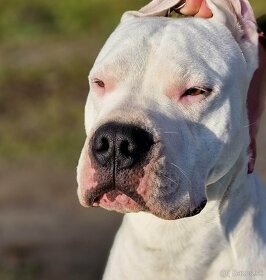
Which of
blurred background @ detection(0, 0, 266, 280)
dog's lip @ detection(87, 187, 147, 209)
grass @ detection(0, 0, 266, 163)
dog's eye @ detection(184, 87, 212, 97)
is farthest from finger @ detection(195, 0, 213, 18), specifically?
grass @ detection(0, 0, 266, 163)

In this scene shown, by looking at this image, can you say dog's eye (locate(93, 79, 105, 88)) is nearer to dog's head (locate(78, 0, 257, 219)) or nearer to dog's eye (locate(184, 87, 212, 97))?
dog's head (locate(78, 0, 257, 219))

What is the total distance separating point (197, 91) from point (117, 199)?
547mm

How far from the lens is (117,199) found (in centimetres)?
423

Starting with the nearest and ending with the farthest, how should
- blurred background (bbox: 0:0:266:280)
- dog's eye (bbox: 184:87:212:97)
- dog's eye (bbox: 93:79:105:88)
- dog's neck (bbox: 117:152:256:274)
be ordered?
1. dog's eye (bbox: 184:87:212:97)
2. dog's eye (bbox: 93:79:105:88)
3. dog's neck (bbox: 117:152:256:274)
4. blurred background (bbox: 0:0:266:280)

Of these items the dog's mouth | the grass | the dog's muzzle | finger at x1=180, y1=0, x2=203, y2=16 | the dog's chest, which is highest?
finger at x1=180, y1=0, x2=203, y2=16

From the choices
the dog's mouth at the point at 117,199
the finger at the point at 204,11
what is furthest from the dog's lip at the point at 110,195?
the finger at the point at 204,11

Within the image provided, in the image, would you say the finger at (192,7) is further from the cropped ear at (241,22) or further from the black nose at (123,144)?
the black nose at (123,144)

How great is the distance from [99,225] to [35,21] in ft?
30.5

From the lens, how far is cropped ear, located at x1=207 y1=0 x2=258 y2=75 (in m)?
4.64

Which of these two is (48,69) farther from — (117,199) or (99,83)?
(117,199)

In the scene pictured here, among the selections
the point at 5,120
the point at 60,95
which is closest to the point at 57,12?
the point at 60,95

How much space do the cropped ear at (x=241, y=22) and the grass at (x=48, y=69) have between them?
22.1 feet

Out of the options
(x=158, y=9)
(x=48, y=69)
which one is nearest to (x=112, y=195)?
(x=158, y=9)

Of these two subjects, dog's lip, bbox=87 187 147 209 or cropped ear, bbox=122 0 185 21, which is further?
cropped ear, bbox=122 0 185 21
